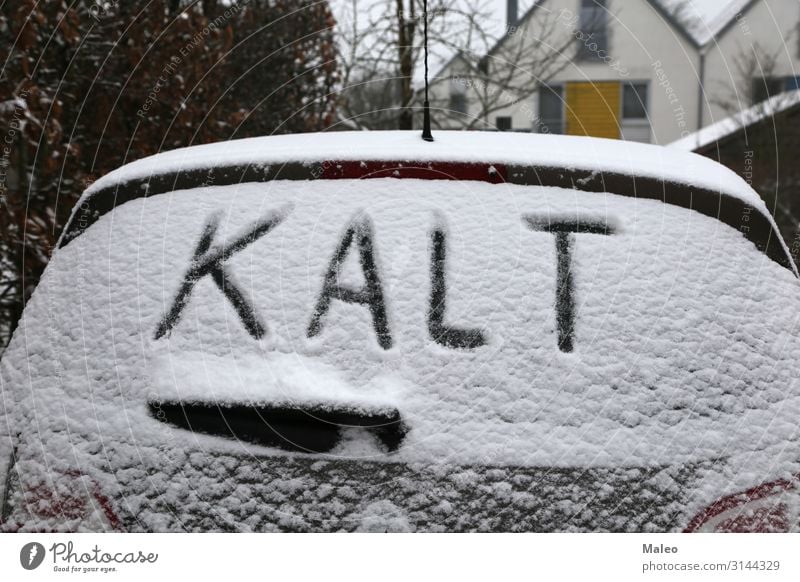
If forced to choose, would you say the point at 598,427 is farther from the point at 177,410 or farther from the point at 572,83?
the point at 572,83

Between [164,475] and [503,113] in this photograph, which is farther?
[503,113]

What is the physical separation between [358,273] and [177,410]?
42 cm

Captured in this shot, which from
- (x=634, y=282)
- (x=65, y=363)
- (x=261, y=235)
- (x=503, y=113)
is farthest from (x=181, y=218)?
(x=503, y=113)

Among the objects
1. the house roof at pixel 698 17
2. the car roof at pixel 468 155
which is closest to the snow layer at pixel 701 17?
the house roof at pixel 698 17

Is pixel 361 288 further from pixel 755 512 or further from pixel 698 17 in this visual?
pixel 698 17

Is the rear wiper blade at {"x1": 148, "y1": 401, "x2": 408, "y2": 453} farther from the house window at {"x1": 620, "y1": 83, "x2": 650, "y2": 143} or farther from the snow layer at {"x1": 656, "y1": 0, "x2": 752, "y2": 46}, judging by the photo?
the house window at {"x1": 620, "y1": 83, "x2": 650, "y2": 143}

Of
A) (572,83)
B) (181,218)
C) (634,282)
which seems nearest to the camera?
(634,282)

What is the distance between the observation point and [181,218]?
1.67 m

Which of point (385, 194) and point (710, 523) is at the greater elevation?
point (385, 194)

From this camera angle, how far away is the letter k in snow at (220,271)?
153 cm

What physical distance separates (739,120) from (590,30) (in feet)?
8.14

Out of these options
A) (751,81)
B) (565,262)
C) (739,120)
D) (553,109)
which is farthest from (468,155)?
(553,109)

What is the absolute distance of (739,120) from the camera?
8570 mm

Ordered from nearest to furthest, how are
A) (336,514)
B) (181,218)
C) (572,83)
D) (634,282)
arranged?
(336,514), (634,282), (181,218), (572,83)
